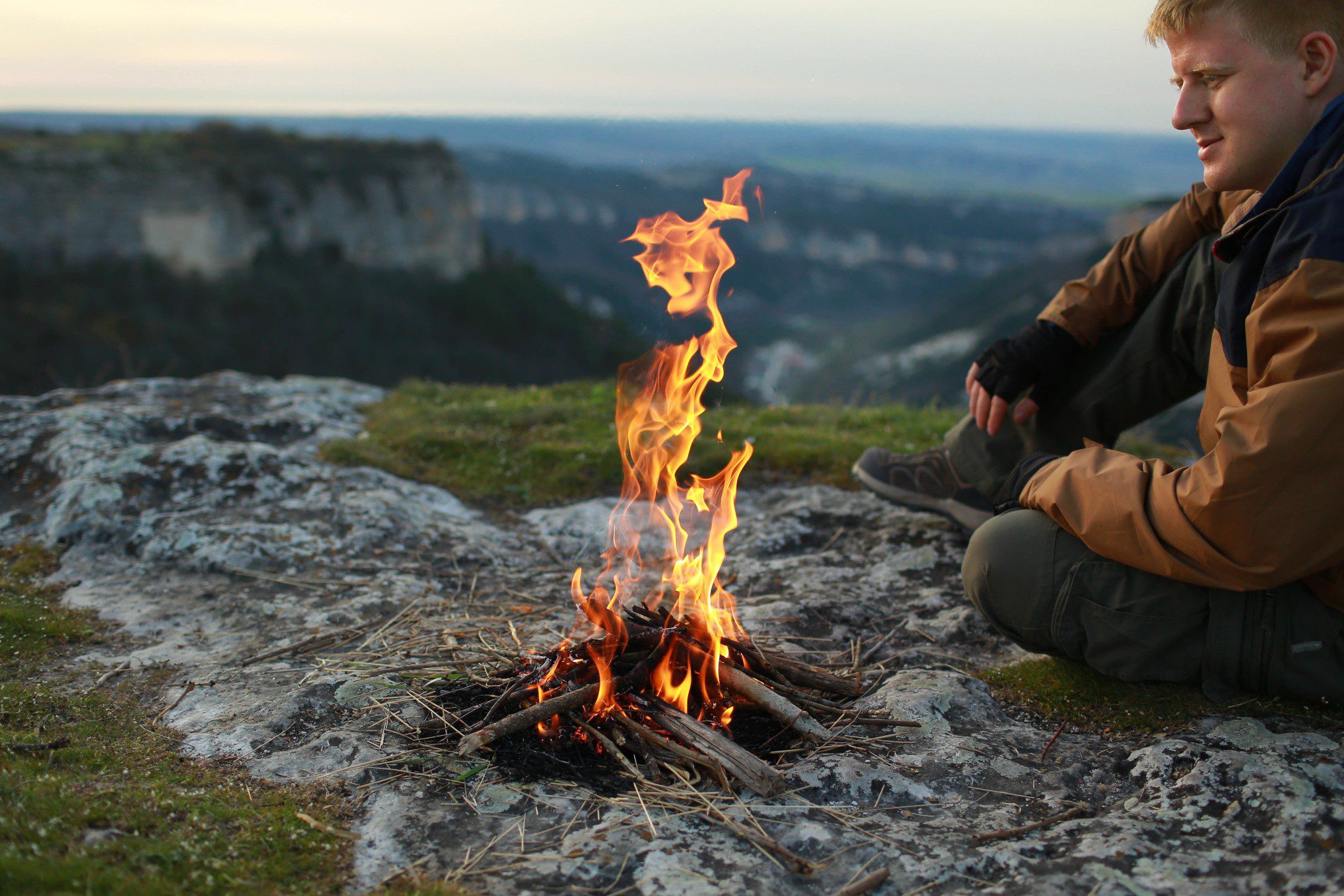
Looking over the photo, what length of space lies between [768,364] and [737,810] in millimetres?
75019

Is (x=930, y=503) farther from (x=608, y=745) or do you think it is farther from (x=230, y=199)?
(x=230, y=199)

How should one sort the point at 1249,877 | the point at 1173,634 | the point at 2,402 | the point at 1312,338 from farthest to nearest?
1. the point at 2,402
2. the point at 1173,634
3. the point at 1312,338
4. the point at 1249,877

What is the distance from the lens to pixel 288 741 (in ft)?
9.50

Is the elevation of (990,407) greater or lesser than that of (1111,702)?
greater

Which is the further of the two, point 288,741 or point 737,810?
point 288,741

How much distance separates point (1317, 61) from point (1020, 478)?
1.50 m

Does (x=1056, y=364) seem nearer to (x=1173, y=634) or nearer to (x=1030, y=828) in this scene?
(x=1173, y=634)

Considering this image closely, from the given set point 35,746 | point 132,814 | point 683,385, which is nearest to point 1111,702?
point 683,385

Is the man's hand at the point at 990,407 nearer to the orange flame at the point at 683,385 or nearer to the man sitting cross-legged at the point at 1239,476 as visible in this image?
the man sitting cross-legged at the point at 1239,476

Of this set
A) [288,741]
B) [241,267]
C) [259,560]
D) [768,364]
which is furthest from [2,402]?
[768,364]

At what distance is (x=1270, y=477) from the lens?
2350mm

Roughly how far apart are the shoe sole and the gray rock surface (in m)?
0.22

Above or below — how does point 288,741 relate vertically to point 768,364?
above

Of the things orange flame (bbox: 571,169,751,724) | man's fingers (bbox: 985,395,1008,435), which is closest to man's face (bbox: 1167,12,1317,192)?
man's fingers (bbox: 985,395,1008,435)
